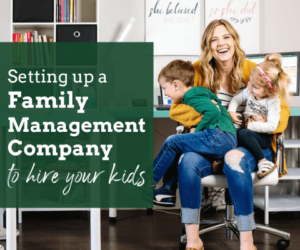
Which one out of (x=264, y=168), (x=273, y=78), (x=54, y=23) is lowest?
(x=264, y=168)

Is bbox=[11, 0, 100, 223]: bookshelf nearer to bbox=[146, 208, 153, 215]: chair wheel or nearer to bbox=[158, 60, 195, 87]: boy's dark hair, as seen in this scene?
bbox=[146, 208, 153, 215]: chair wheel

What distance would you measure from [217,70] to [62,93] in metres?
1.12

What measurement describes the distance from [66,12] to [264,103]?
61.1 inches

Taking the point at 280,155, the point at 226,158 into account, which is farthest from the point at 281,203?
the point at 226,158

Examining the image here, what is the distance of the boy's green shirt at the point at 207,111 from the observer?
5.25ft

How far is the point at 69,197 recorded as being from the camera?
244 centimetres

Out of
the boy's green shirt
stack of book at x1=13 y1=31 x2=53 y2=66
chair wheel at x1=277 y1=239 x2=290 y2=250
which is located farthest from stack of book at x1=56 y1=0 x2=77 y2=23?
chair wheel at x1=277 y1=239 x2=290 y2=250

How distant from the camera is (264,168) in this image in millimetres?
1564

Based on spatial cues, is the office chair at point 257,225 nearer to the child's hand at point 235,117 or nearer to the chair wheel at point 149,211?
the child's hand at point 235,117

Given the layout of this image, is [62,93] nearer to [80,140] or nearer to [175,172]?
[80,140]

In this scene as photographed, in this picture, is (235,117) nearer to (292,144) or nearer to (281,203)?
(292,144)

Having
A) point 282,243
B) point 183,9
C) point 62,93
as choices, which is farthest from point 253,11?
point 282,243

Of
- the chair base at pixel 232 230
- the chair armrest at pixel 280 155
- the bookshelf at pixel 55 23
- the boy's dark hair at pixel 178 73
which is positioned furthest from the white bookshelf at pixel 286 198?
the bookshelf at pixel 55 23

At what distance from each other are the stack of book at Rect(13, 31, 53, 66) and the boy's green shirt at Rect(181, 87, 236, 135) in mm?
1261
